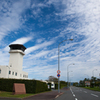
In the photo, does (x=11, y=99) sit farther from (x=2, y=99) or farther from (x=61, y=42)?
(x=61, y=42)

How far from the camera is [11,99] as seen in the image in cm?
1149

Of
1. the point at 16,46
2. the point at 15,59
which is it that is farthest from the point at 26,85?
the point at 16,46

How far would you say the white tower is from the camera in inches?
2195

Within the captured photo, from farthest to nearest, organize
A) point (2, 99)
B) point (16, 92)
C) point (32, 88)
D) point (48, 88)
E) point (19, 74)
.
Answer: point (19, 74) → point (48, 88) → point (32, 88) → point (16, 92) → point (2, 99)

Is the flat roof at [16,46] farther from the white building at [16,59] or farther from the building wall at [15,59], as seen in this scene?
the building wall at [15,59]

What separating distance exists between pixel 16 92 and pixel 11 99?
13.6 ft

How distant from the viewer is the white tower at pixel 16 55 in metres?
55.8

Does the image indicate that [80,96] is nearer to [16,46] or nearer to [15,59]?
[15,59]

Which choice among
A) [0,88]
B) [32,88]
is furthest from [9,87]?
[32,88]

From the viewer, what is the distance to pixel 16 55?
2244 inches

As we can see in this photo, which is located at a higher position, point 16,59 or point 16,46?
point 16,46

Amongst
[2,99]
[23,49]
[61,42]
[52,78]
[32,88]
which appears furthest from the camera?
[52,78]

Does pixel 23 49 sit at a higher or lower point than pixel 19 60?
higher

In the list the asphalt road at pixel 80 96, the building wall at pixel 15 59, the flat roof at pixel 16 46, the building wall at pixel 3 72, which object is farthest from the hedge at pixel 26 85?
the flat roof at pixel 16 46
